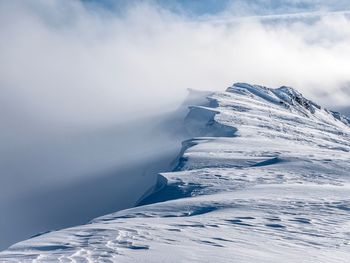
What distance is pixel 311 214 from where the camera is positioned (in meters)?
21.2

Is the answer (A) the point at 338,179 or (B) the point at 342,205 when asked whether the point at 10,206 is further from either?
(B) the point at 342,205

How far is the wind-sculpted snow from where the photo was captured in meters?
14.7

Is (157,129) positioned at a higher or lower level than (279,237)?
higher

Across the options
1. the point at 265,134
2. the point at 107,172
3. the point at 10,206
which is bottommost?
the point at 10,206

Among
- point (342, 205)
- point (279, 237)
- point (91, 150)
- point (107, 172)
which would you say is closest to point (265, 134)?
point (107, 172)

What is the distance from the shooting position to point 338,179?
30812 millimetres

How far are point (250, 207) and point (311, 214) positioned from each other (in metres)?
2.12

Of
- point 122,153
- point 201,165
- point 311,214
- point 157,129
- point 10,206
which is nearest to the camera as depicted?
point 311,214

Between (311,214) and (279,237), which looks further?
(311,214)

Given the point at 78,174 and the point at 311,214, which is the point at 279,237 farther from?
the point at 78,174

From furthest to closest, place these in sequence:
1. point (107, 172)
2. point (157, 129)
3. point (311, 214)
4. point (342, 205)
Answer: point (157, 129) < point (107, 172) < point (342, 205) < point (311, 214)

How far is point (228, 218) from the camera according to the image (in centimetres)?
1978

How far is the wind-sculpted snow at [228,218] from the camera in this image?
14.7 meters

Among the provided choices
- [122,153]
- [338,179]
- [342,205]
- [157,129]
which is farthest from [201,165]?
[157,129]
